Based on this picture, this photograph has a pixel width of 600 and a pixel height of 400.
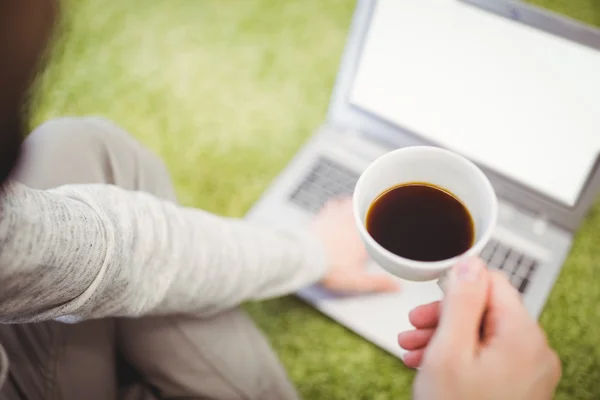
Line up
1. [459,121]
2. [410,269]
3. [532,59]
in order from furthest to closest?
[459,121] < [532,59] < [410,269]

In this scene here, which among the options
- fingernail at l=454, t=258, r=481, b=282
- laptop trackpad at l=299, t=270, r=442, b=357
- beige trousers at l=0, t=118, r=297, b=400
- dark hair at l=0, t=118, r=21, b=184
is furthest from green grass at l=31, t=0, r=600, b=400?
dark hair at l=0, t=118, r=21, b=184

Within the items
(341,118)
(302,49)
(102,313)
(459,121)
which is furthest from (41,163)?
(302,49)

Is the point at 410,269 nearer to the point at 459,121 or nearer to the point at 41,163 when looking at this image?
the point at 459,121

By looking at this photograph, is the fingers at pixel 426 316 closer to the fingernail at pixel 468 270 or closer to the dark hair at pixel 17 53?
the fingernail at pixel 468 270

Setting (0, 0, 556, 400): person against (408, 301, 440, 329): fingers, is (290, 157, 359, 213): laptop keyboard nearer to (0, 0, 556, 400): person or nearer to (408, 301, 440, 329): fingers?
(0, 0, 556, 400): person

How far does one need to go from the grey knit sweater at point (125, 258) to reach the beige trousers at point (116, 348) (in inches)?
2.0

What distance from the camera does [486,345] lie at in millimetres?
399

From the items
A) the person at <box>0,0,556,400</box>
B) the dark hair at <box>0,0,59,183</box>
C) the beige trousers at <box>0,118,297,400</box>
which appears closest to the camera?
the dark hair at <box>0,0,59,183</box>

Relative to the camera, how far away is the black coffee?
1.42ft

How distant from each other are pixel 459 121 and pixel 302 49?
493 mm

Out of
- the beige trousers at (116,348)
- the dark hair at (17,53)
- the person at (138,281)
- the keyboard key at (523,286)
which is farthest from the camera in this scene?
the keyboard key at (523,286)

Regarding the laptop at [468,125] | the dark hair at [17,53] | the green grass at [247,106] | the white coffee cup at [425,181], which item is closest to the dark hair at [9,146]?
the dark hair at [17,53]

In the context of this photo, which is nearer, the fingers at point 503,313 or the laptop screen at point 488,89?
the fingers at point 503,313

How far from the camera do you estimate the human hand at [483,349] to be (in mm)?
384
